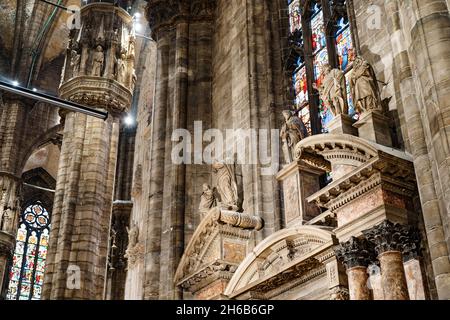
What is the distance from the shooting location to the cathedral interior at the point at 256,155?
308 inches

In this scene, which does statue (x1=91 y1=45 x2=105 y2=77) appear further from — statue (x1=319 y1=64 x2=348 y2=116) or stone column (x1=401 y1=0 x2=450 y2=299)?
stone column (x1=401 y1=0 x2=450 y2=299)

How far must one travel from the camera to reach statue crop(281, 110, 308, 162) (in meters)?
11.1

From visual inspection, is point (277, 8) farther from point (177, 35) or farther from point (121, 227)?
point (121, 227)

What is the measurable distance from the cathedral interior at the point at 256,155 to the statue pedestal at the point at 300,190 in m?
0.04

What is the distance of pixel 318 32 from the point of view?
12.9m

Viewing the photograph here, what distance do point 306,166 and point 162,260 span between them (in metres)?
4.17

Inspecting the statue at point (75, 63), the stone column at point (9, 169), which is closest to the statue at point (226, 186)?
the statue at point (75, 63)

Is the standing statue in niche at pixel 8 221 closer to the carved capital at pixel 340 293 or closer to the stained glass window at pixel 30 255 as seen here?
the stained glass window at pixel 30 255

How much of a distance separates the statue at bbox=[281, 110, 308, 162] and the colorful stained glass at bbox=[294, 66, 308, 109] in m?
1.53

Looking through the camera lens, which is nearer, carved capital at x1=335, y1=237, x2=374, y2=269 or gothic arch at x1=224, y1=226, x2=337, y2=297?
carved capital at x1=335, y1=237, x2=374, y2=269

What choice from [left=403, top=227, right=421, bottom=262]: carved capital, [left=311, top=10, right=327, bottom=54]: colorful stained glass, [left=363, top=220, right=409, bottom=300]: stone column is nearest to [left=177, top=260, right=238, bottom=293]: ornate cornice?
[left=363, top=220, right=409, bottom=300]: stone column

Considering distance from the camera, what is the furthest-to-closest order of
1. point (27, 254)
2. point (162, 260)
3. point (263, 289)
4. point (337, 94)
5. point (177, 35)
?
point (27, 254) → point (177, 35) → point (162, 260) → point (263, 289) → point (337, 94)
